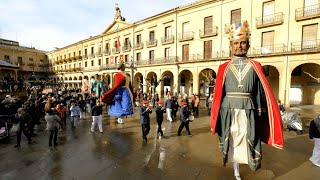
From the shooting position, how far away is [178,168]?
13.9 ft

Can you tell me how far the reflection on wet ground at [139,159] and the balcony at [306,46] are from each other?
1165 cm

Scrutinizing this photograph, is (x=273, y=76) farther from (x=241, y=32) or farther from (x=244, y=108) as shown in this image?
(x=244, y=108)

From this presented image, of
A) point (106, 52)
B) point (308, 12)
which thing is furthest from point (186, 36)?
point (106, 52)

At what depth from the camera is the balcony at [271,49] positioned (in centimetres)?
1616

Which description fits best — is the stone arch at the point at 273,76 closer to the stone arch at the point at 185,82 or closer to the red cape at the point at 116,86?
the stone arch at the point at 185,82

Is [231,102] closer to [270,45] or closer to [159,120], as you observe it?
[159,120]

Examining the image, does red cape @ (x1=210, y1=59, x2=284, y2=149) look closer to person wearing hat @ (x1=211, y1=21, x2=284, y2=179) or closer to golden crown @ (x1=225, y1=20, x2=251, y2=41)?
person wearing hat @ (x1=211, y1=21, x2=284, y2=179)

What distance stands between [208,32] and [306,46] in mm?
9261

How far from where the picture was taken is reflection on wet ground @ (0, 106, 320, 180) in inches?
156

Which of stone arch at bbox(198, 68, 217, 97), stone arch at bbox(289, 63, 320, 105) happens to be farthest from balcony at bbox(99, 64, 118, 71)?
stone arch at bbox(289, 63, 320, 105)

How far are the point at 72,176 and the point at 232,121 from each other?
3481 millimetres

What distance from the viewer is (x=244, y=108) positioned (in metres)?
3.07

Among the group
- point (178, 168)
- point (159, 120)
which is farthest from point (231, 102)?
point (159, 120)

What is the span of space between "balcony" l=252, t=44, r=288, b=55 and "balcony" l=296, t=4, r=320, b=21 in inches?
97.6
